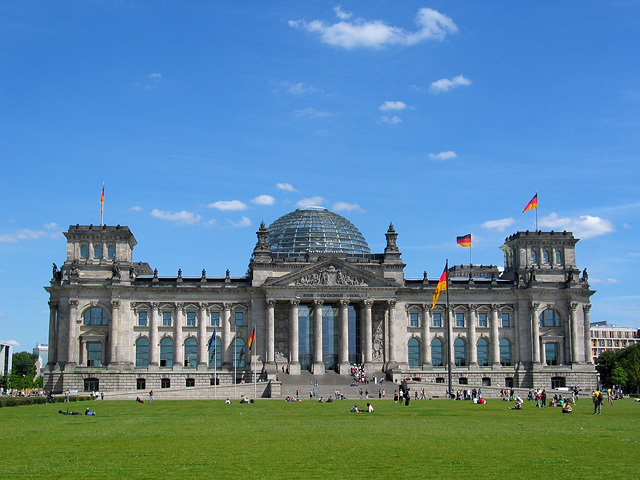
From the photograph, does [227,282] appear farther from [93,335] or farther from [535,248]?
[535,248]

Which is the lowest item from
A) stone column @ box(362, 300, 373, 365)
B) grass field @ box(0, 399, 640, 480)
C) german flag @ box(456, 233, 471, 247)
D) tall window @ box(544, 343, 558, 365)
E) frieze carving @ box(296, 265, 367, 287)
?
grass field @ box(0, 399, 640, 480)

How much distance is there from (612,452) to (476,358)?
93.8m

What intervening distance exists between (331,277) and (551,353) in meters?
35.0

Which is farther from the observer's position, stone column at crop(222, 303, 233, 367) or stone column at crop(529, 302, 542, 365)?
stone column at crop(529, 302, 542, 365)

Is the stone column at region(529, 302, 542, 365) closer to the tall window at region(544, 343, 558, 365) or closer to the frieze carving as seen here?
the tall window at region(544, 343, 558, 365)

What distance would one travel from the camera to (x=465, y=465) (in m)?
27.8

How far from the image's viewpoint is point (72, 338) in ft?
381

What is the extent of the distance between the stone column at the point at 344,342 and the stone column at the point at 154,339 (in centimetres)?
2586

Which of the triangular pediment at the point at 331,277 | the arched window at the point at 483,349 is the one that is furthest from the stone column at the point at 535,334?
the triangular pediment at the point at 331,277

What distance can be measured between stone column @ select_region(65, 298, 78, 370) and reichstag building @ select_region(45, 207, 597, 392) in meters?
0.15

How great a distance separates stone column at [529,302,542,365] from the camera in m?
123

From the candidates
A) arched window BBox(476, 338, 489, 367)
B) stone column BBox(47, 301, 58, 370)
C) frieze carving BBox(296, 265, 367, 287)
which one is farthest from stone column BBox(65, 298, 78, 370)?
arched window BBox(476, 338, 489, 367)

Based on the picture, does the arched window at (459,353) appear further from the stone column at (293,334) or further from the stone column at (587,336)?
the stone column at (293,334)

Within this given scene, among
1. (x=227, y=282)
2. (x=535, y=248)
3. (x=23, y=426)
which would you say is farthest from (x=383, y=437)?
(x=535, y=248)
